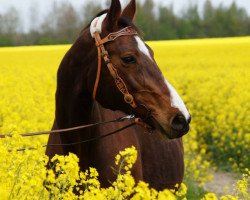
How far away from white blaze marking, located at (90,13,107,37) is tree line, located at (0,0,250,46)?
125 feet

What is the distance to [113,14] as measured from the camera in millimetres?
4324

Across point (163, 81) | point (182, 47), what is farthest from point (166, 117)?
point (182, 47)

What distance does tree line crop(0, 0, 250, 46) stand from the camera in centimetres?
4572

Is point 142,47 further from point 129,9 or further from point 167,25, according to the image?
point 167,25

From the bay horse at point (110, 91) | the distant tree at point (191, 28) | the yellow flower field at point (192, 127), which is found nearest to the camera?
the yellow flower field at point (192, 127)

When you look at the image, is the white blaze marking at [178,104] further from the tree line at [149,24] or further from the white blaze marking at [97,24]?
the tree line at [149,24]

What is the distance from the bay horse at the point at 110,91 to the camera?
4145 mm

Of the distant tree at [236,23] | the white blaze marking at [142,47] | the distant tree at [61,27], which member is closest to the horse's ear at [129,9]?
the white blaze marking at [142,47]

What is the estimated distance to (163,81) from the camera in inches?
164

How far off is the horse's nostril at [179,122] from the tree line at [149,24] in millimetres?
38821

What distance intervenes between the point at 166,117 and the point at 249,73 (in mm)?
14685

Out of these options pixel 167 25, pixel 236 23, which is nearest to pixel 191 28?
pixel 167 25

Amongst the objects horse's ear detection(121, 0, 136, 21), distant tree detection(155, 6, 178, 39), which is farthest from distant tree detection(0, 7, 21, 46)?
horse's ear detection(121, 0, 136, 21)

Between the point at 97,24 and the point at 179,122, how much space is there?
0.92 m
